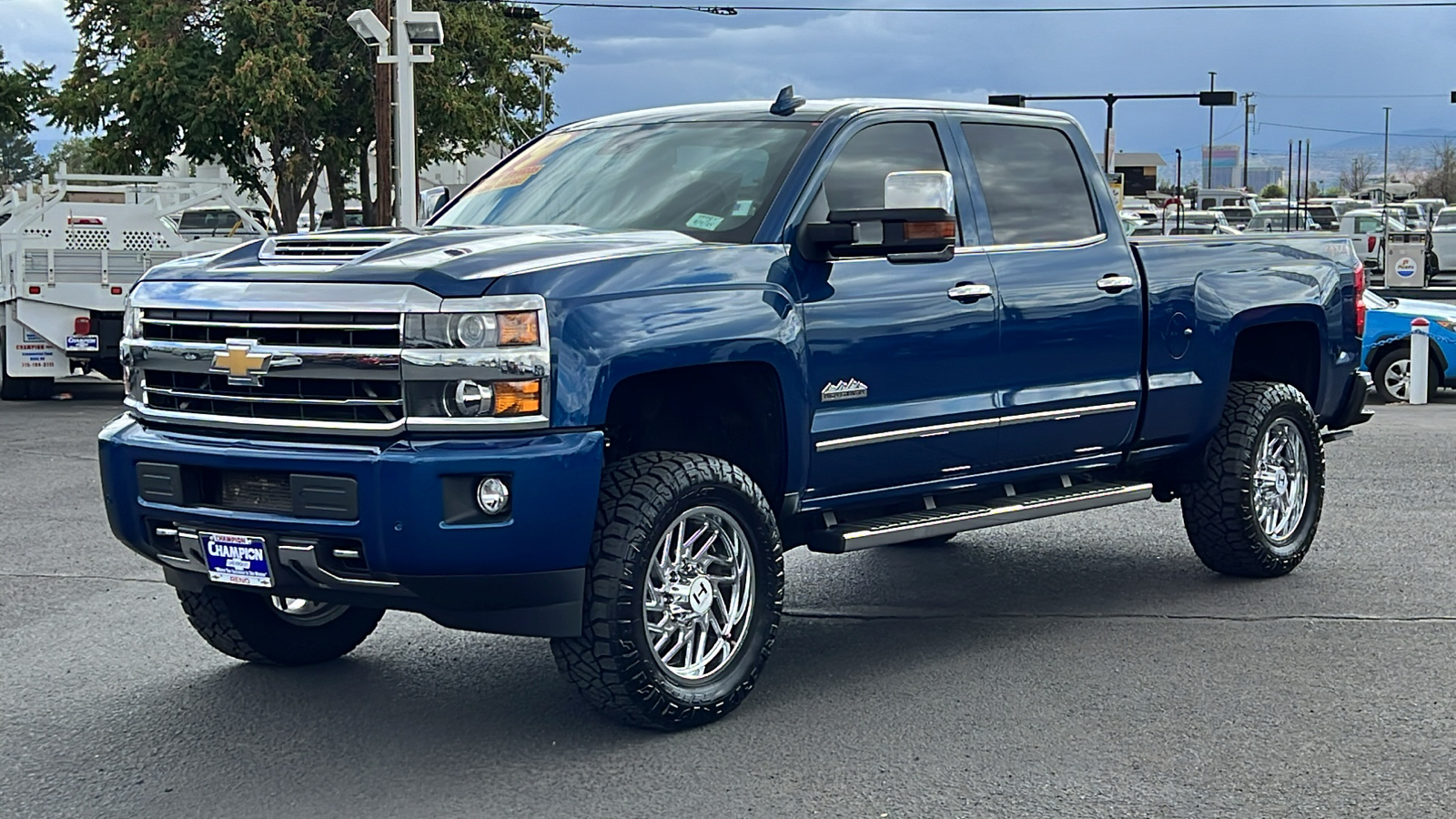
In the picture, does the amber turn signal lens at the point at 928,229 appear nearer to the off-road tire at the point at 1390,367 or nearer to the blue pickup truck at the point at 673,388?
the blue pickup truck at the point at 673,388

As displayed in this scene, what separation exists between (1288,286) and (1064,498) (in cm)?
186

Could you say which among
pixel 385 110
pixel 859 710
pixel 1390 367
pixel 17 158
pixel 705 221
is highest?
pixel 17 158

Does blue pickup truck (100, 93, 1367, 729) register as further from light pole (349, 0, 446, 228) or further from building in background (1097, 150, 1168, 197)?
building in background (1097, 150, 1168, 197)

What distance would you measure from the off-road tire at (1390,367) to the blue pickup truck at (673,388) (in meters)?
10.9

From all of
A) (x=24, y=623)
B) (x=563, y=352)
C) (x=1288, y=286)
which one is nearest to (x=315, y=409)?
(x=563, y=352)

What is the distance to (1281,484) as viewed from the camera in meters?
8.46

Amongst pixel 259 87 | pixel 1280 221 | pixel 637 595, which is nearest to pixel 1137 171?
pixel 1280 221

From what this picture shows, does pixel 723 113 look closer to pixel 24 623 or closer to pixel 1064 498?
pixel 1064 498

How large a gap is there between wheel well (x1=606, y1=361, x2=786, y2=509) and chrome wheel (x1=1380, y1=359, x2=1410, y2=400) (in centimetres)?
1369

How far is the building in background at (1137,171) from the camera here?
3433 inches

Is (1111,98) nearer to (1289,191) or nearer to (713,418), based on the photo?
(1289,191)

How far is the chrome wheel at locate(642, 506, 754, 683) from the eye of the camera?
5.71m

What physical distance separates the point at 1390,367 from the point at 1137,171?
7689cm

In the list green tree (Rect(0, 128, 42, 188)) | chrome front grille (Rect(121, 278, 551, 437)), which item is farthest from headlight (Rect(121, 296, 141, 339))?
green tree (Rect(0, 128, 42, 188))
